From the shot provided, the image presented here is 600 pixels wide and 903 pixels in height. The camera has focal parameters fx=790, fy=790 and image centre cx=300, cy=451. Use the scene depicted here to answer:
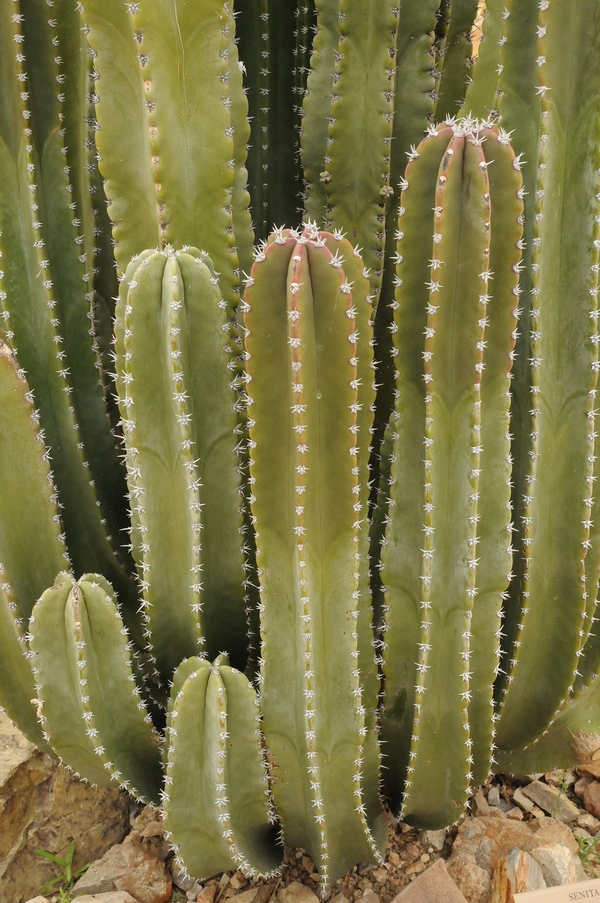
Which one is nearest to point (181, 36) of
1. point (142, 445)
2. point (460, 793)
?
point (142, 445)

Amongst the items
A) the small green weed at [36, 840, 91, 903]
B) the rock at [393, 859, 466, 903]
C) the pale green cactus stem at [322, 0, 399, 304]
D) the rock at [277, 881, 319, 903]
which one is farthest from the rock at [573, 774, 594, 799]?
the pale green cactus stem at [322, 0, 399, 304]

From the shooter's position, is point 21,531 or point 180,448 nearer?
point 180,448

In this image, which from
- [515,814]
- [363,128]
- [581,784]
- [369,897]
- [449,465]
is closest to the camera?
[449,465]

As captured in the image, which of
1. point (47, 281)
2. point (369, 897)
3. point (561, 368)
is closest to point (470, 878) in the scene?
point (369, 897)

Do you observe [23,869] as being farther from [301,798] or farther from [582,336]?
[582,336]

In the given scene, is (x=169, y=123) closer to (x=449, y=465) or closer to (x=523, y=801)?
(x=449, y=465)

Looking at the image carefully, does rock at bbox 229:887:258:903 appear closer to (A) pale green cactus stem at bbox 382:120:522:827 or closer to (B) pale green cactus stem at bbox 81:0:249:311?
(A) pale green cactus stem at bbox 382:120:522:827
